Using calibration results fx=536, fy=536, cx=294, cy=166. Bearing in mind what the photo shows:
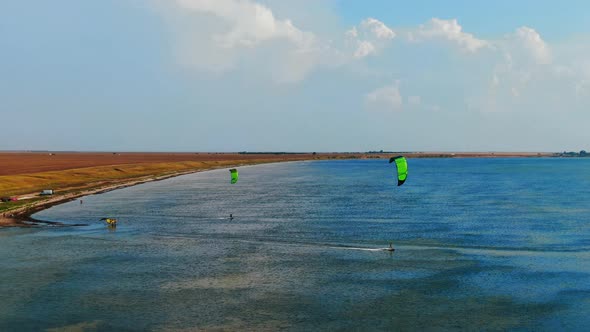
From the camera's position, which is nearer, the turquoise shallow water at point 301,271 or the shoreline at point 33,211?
the turquoise shallow water at point 301,271

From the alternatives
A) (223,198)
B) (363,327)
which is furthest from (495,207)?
(363,327)

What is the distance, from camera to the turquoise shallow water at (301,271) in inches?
910

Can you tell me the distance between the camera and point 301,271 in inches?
1214

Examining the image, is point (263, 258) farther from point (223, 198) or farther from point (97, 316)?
point (223, 198)

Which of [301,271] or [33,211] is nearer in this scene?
[301,271]

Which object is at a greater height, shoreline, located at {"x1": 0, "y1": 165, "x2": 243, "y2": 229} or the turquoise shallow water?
shoreline, located at {"x1": 0, "y1": 165, "x2": 243, "y2": 229}

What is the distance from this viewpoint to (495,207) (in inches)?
2454

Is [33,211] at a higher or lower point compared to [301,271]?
higher

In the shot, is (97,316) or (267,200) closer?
(97,316)

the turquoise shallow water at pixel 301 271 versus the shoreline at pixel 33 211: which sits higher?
the shoreline at pixel 33 211

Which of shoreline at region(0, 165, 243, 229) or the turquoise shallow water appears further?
shoreline at region(0, 165, 243, 229)

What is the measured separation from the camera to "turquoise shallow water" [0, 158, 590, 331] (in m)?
23.1

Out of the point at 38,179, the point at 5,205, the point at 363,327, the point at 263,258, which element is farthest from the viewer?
the point at 38,179

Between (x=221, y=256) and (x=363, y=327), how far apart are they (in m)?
15.0
